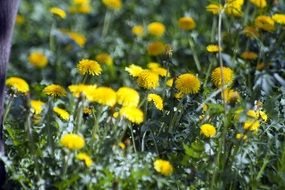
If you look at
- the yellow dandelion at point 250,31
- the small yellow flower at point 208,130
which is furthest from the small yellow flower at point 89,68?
the yellow dandelion at point 250,31

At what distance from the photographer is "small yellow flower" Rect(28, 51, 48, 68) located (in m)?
4.47

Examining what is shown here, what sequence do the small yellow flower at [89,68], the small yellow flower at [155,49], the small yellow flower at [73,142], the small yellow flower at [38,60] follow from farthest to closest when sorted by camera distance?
1. the small yellow flower at [38,60]
2. the small yellow flower at [155,49]
3. the small yellow flower at [89,68]
4. the small yellow flower at [73,142]

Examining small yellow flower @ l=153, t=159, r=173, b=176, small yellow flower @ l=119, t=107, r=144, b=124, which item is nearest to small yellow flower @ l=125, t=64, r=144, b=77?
small yellow flower @ l=119, t=107, r=144, b=124

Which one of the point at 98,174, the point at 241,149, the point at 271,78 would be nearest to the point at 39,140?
the point at 98,174

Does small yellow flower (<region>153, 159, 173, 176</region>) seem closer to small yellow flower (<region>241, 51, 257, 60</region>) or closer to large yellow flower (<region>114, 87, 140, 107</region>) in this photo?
large yellow flower (<region>114, 87, 140, 107</region>)

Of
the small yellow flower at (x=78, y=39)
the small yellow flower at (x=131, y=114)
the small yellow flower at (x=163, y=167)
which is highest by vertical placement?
the small yellow flower at (x=78, y=39)

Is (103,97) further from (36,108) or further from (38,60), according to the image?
(38,60)

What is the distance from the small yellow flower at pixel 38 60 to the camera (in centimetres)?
447

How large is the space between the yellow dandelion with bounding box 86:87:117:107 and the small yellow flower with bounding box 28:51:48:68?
2.16 meters

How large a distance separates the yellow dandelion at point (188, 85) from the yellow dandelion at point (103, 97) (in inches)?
17.1

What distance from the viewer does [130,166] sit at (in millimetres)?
2297

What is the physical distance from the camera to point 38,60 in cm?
449

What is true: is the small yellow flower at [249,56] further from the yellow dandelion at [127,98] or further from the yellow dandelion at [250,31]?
the yellow dandelion at [127,98]

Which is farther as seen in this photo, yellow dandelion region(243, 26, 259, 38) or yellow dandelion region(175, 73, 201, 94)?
yellow dandelion region(243, 26, 259, 38)
